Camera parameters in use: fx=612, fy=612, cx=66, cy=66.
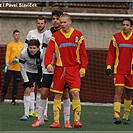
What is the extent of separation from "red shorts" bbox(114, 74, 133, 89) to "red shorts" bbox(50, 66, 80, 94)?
1475mm

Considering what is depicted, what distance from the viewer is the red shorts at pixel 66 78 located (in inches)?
373

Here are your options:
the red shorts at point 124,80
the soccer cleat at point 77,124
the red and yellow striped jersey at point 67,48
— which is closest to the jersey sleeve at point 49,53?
the red and yellow striped jersey at point 67,48

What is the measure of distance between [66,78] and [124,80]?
172 centimetres

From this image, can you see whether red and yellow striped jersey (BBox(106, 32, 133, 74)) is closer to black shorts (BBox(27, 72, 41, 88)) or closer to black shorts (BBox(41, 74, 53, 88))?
black shorts (BBox(27, 72, 41, 88))

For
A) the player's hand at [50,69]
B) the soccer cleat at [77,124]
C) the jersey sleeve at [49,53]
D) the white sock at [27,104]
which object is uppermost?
the jersey sleeve at [49,53]

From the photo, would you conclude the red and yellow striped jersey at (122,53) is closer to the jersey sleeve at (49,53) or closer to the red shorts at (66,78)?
the red shorts at (66,78)

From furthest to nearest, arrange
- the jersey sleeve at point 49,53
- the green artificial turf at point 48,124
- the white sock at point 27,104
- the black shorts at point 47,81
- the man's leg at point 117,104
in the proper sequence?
the white sock at point 27,104, the man's leg at point 117,104, the black shorts at point 47,81, the jersey sleeve at point 49,53, the green artificial turf at point 48,124

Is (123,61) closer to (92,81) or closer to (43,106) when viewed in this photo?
(43,106)

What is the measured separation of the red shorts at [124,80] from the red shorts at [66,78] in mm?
1475

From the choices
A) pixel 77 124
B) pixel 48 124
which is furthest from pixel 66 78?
pixel 48 124

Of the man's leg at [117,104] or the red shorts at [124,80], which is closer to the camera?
the man's leg at [117,104]

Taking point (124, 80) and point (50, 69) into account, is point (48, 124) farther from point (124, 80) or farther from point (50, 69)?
point (124, 80)

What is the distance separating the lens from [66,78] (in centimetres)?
952

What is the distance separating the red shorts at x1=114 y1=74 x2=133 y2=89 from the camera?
10836mm
